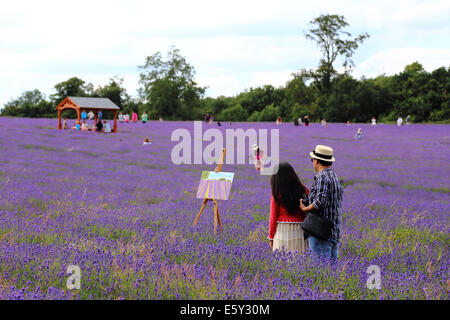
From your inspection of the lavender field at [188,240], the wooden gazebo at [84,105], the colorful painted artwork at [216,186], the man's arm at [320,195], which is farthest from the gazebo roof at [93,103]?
the man's arm at [320,195]

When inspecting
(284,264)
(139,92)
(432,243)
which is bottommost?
(432,243)

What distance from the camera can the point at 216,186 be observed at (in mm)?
6438

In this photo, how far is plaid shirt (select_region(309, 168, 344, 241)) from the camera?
459cm

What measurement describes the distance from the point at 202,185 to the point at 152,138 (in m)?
25.2

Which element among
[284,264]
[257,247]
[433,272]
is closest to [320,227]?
[284,264]

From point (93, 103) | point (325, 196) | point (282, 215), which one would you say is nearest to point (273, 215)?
point (282, 215)

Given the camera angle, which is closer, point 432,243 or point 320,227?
point 320,227

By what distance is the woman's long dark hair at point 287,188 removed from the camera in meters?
4.74

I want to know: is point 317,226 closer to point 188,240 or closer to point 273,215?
point 273,215

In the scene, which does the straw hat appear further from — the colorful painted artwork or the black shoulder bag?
the colorful painted artwork

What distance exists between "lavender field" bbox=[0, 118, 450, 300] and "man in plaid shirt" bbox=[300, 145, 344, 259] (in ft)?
0.91

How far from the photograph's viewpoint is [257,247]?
16.9 ft
